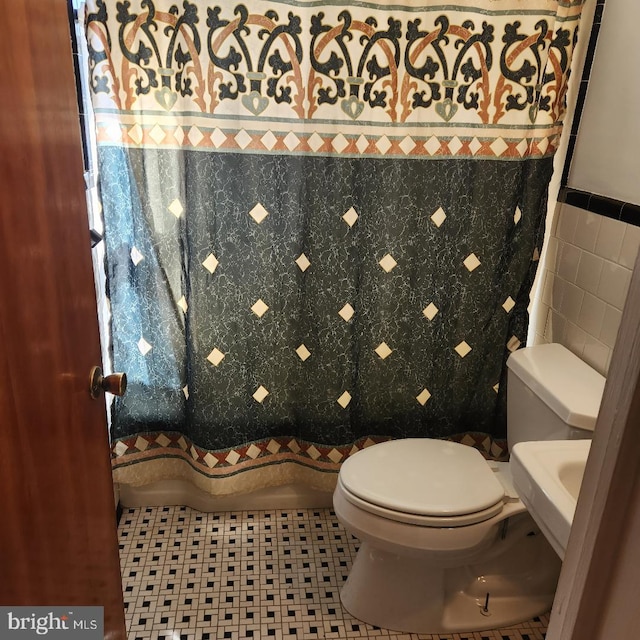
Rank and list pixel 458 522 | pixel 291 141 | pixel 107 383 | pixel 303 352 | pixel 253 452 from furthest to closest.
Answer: pixel 253 452 → pixel 303 352 → pixel 291 141 → pixel 458 522 → pixel 107 383

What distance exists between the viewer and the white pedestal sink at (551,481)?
1095mm

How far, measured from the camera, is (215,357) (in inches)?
74.2

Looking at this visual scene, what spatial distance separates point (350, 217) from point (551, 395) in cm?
78

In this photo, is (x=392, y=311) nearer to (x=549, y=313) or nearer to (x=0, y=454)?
(x=549, y=313)

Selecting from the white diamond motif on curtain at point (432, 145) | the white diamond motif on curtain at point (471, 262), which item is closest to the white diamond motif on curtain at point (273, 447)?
the white diamond motif on curtain at point (471, 262)

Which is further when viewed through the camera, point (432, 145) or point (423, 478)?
point (432, 145)

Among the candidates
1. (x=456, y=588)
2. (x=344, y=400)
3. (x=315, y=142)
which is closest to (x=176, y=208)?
(x=315, y=142)

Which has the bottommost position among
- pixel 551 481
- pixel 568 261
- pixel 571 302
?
pixel 551 481

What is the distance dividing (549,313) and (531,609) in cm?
93

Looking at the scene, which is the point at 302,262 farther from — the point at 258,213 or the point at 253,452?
the point at 253,452

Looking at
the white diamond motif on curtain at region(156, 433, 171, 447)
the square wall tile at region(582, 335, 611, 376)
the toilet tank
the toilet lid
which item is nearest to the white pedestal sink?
the toilet tank

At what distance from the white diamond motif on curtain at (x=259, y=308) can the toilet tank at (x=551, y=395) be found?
2.55ft

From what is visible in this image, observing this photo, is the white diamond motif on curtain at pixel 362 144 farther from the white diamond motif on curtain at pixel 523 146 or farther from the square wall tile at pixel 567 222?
the square wall tile at pixel 567 222

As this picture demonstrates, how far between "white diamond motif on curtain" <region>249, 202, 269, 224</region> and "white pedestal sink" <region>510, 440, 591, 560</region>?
99cm
